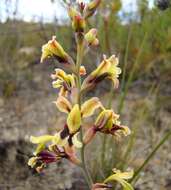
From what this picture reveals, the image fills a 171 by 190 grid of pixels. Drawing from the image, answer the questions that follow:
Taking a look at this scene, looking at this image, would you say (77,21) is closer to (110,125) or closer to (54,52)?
(54,52)

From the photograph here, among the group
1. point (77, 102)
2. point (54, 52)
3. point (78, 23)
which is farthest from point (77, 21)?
point (77, 102)

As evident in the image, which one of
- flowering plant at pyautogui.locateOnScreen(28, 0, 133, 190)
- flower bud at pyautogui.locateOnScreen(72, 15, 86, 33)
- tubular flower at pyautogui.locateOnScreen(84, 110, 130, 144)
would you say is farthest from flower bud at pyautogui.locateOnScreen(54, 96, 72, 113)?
flower bud at pyautogui.locateOnScreen(72, 15, 86, 33)

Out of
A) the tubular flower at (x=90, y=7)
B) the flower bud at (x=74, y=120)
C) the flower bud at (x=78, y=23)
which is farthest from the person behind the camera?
the tubular flower at (x=90, y=7)

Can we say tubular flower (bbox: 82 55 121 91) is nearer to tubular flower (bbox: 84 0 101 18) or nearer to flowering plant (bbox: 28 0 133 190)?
flowering plant (bbox: 28 0 133 190)

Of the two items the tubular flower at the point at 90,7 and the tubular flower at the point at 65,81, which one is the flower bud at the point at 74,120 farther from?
the tubular flower at the point at 90,7

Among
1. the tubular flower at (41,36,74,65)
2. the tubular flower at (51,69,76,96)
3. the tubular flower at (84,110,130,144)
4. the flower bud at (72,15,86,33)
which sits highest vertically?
the flower bud at (72,15,86,33)

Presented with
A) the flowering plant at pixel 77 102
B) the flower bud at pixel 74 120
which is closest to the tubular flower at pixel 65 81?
the flowering plant at pixel 77 102
